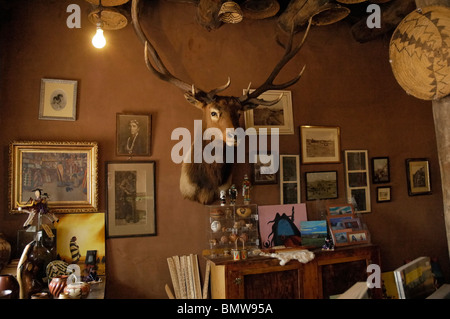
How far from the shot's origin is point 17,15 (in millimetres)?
3230

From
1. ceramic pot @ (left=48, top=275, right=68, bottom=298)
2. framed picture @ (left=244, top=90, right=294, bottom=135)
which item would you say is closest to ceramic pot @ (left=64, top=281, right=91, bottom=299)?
ceramic pot @ (left=48, top=275, right=68, bottom=298)

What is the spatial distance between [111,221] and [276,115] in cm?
213

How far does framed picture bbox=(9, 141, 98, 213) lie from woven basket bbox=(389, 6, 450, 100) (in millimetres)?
2719

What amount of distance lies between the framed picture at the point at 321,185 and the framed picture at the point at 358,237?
511 mm

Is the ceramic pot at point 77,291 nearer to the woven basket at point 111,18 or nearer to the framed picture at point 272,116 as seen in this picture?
the framed picture at point 272,116

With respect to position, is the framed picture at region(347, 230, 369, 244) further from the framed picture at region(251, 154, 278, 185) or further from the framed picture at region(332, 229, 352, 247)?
the framed picture at region(251, 154, 278, 185)

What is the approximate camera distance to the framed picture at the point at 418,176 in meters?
4.45

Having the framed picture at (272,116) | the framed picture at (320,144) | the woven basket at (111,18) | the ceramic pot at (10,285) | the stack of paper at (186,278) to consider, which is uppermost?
the woven basket at (111,18)

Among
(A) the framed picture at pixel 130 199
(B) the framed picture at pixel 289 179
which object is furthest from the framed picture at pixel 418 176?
(A) the framed picture at pixel 130 199

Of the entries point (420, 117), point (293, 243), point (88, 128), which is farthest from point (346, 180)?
point (88, 128)

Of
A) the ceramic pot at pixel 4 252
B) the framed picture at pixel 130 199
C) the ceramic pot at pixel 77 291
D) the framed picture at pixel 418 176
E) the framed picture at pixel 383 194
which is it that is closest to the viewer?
the ceramic pot at pixel 77 291
